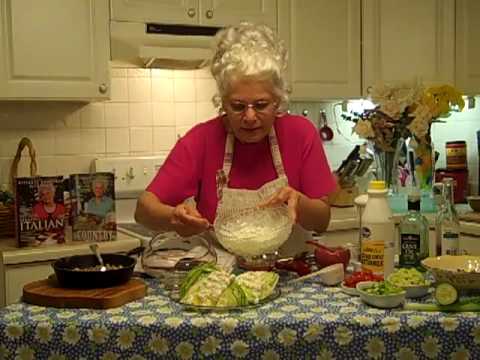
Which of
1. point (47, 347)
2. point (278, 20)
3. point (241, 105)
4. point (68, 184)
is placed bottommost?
point (47, 347)

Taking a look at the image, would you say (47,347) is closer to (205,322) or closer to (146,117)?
(205,322)

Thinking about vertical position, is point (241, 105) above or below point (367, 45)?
below

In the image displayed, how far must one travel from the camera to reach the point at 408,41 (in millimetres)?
3449

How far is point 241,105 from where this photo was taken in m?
1.80

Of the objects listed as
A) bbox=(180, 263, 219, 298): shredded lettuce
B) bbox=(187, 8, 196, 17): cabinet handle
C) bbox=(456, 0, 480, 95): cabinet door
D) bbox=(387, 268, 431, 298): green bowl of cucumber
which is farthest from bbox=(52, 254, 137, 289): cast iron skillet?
bbox=(456, 0, 480, 95): cabinet door

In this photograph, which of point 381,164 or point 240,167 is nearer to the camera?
point 240,167

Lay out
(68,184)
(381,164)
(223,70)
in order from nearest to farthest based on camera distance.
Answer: (223,70) → (68,184) → (381,164)

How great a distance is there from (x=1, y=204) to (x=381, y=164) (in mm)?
1598

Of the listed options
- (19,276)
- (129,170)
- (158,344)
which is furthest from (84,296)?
(129,170)

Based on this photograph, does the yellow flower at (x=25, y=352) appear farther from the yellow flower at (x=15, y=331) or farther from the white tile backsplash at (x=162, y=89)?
the white tile backsplash at (x=162, y=89)

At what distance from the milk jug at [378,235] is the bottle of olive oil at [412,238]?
0.30ft

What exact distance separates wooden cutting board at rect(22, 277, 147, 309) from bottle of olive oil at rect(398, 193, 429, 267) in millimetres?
624

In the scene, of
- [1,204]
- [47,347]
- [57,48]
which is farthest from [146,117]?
[47,347]

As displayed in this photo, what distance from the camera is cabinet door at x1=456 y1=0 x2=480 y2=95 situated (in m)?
3.47
